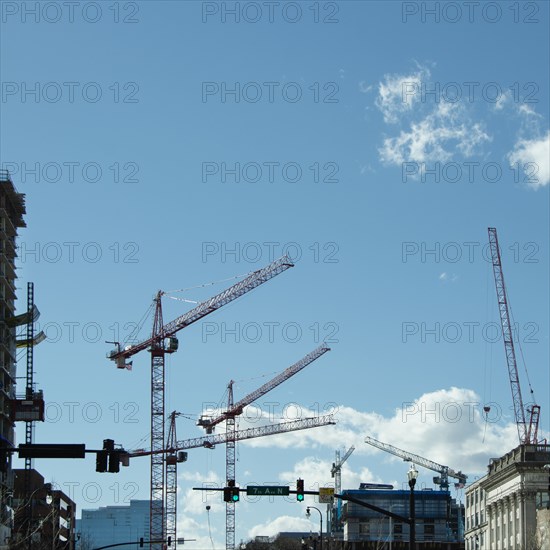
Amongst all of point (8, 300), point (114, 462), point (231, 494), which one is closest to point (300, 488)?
point (231, 494)

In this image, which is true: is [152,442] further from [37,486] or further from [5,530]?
[5,530]

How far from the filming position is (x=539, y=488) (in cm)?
14200

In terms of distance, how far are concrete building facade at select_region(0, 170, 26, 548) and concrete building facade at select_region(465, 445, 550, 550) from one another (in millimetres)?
59140

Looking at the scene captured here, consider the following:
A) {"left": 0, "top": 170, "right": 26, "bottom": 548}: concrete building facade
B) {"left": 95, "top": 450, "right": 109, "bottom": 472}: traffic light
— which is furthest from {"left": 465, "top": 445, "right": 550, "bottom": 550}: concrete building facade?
{"left": 95, "top": 450, "right": 109, "bottom": 472}: traffic light

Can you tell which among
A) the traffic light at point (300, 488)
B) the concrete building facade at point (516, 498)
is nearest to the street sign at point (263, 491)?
the traffic light at point (300, 488)

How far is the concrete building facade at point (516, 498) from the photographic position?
14062 cm

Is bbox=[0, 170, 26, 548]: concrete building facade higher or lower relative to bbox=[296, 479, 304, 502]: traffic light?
higher

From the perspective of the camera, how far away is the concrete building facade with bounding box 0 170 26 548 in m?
137

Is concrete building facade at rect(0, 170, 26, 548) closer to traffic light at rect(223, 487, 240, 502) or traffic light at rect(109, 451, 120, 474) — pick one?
traffic light at rect(223, 487, 240, 502)

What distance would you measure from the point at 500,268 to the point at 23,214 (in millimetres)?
73168

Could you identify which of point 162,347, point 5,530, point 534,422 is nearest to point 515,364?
point 534,422

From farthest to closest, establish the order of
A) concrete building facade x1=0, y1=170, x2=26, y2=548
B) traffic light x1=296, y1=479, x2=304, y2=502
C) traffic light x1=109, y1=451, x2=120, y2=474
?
concrete building facade x1=0, y1=170, x2=26, y2=548, traffic light x1=296, y1=479, x2=304, y2=502, traffic light x1=109, y1=451, x2=120, y2=474

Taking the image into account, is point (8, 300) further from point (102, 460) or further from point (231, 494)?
point (102, 460)

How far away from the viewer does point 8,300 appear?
141875mm
